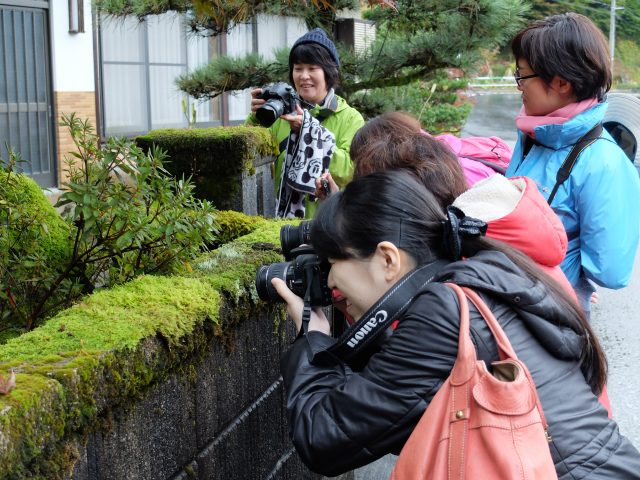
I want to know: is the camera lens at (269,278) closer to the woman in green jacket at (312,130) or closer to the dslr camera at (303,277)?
the dslr camera at (303,277)

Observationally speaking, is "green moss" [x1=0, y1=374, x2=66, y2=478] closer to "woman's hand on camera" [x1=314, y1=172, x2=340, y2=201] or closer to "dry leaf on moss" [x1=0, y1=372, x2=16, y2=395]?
"dry leaf on moss" [x1=0, y1=372, x2=16, y2=395]

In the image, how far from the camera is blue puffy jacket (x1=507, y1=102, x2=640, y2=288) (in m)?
2.89

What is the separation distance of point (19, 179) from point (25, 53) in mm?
7746

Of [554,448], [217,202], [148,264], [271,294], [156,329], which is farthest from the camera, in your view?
[217,202]

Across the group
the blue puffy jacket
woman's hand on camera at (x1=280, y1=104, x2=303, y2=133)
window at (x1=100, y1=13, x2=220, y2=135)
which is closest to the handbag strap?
the blue puffy jacket

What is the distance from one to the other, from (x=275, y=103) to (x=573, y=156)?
128cm

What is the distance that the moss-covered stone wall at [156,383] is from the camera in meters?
1.70

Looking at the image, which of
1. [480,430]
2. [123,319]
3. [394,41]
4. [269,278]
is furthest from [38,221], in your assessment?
[394,41]

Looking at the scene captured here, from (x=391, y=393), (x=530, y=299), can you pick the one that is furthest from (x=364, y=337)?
(x=530, y=299)

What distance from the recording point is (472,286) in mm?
1706

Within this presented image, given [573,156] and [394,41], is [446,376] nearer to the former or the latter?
[573,156]

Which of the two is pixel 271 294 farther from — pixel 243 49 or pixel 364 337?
pixel 243 49

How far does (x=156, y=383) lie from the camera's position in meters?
2.14

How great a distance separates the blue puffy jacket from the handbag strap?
137 cm
